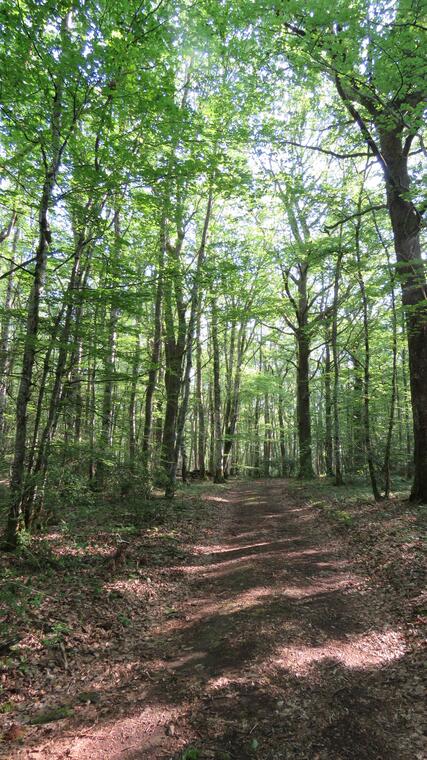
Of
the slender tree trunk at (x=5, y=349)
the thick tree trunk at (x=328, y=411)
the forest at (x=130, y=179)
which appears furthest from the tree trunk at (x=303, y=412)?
the slender tree trunk at (x=5, y=349)

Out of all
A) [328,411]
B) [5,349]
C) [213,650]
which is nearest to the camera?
[213,650]

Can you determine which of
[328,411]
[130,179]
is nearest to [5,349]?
[130,179]

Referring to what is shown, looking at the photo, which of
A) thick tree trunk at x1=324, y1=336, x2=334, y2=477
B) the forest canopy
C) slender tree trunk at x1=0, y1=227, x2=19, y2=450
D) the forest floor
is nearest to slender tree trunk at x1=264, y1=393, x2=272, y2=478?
thick tree trunk at x1=324, y1=336, x2=334, y2=477

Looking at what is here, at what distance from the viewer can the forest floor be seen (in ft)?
9.79

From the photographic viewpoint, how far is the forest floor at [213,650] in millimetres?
2984

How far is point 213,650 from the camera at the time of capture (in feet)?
13.8

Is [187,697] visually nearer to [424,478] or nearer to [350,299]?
[424,478]

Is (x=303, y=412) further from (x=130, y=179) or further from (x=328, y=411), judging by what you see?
(x=130, y=179)

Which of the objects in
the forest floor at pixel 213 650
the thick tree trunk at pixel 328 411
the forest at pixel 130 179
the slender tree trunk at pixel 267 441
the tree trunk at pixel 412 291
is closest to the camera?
the forest floor at pixel 213 650

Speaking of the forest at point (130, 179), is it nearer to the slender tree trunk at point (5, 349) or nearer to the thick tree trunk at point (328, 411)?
the slender tree trunk at point (5, 349)

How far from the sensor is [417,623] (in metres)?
4.48

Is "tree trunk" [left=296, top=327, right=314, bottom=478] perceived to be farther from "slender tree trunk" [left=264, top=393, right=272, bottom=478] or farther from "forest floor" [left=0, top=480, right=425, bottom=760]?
"slender tree trunk" [left=264, top=393, right=272, bottom=478]

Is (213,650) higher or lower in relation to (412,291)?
lower

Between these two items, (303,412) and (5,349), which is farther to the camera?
(303,412)
